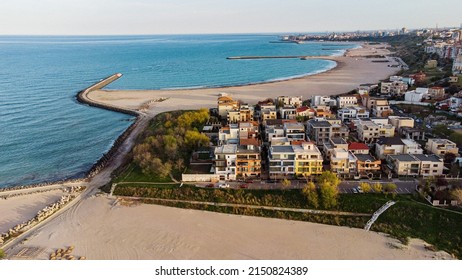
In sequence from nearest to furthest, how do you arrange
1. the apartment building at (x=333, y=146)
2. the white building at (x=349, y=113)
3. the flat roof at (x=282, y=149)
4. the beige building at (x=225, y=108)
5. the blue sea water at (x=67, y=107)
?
1. the flat roof at (x=282, y=149)
2. the apartment building at (x=333, y=146)
3. the blue sea water at (x=67, y=107)
4. the white building at (x=349, y=113)
5. the beige building at (x=225, y=108)

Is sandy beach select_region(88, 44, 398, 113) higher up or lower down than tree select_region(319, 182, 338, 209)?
higher up

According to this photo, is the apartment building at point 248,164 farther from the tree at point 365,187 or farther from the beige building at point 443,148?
the beige building at point 443,148

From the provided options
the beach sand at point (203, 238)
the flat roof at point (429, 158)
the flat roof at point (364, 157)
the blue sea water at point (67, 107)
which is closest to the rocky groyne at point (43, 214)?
the beach sand at point (203, 238)

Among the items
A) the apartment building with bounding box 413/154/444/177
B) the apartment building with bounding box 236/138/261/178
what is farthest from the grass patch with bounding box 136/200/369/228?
the apartment building with bounding box 413/154/444/177

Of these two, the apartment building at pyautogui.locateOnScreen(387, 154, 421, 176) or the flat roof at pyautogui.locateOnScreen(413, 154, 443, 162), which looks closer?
the apartment building at pyautogui.locateOnScreen(387, 154, 421, 176)

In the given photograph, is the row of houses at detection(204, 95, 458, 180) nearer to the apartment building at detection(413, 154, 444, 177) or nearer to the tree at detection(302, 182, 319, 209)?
the apartment building at detection(413, 154, 444, 177)

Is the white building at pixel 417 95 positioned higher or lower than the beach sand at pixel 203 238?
higher

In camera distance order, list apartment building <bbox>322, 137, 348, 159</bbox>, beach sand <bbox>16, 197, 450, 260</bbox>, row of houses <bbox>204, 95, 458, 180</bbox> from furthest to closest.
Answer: apartment building <bbox>322, 137, 348, 159</bbox>
row of houses <bbox>204, 95, 458, 180</bbox>
beach sand <bbox>16, 197, 450, 260</bbox>
